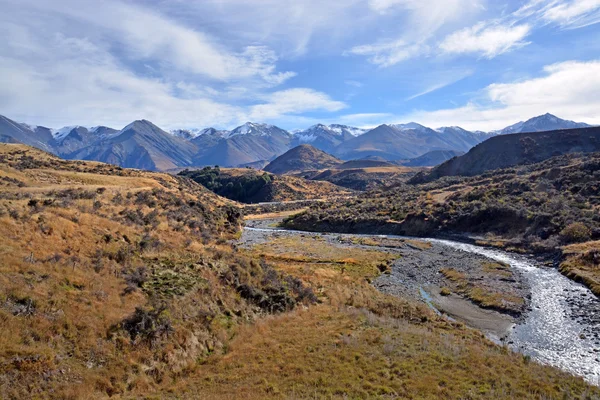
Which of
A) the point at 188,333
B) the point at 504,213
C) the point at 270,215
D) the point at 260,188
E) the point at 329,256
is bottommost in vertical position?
the point at 270,215

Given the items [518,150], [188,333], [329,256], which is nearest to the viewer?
[188,333]

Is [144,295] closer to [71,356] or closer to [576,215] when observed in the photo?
[71,356]

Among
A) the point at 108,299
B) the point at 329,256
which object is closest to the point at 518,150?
the point at 329,256

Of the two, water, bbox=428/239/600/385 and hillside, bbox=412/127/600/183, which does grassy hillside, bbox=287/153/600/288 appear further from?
hillside, bbox=412/127/600/183

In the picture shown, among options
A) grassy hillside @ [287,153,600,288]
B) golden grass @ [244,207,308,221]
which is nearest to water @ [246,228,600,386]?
grassy hillside @ [287,153,600,288]

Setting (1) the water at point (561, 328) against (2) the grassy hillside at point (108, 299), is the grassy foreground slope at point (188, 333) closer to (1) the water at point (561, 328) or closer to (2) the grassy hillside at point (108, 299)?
(2) the grassy hillside at point (108, 299)

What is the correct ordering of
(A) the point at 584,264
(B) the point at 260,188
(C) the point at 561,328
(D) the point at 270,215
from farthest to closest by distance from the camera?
(B) the point at 260,188 < (D) the point at 270,215 < (A) the point at 584,264 < (C) the point at 561,328

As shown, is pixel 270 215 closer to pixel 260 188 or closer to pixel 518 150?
pixel 260 188

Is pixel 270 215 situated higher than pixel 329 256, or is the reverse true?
pixel 329 256
